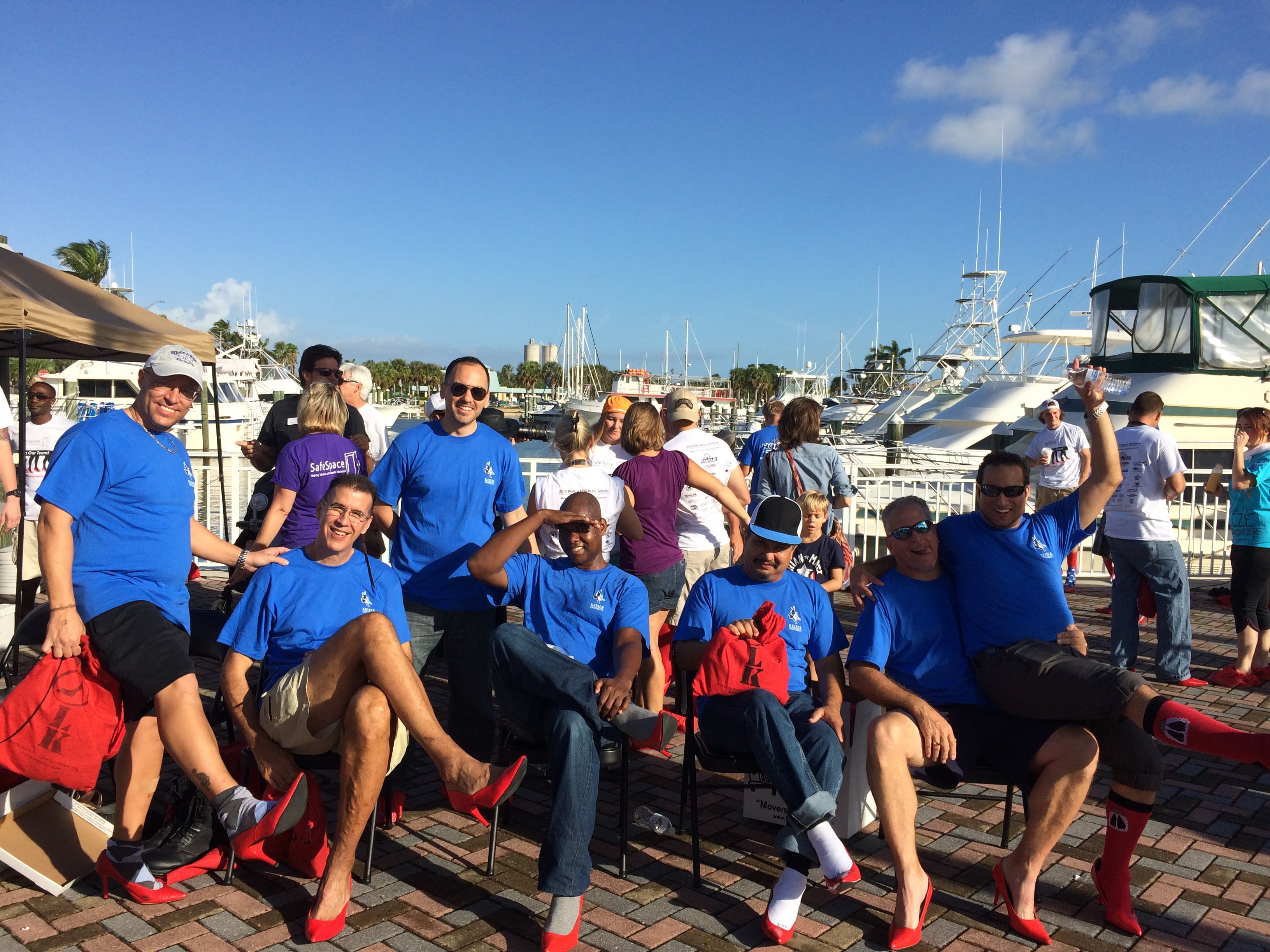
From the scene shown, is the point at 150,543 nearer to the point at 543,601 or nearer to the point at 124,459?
the point at 124,459

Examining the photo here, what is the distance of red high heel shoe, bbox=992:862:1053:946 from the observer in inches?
115

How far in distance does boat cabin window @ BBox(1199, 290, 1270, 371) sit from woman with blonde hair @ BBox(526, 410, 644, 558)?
15.0 meters

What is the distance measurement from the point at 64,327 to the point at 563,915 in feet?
15.1

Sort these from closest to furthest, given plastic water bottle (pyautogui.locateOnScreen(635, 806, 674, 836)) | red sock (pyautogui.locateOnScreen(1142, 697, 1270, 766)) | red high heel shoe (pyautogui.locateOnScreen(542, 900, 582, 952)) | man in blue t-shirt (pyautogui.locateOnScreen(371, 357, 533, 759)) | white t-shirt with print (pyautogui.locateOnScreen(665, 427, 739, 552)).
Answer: red sock (pyautogui.locateOnScreen(1142, 697, 1270, 766)) < red high heel shoe (pyautogui.locateOnScreen(542, 900, 582, 952)) < plastic water bottle (pyautogui.locateOnScreen(635, 806, 674, 836)) < man in blue t-shirt (pyautogui.locateOnScreen(371, 357, 533, 759)) < white t-shirt with print (pyautogui.locateOnScreen(665, 427, 739, 552))

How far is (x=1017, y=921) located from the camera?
9.73 feet

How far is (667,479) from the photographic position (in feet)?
15.7

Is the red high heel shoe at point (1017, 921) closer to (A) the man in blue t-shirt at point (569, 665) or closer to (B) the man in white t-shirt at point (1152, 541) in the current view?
(A) the man in blue t-shirt at point (569, 665)

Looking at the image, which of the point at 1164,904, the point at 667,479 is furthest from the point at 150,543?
the point at 1164,904

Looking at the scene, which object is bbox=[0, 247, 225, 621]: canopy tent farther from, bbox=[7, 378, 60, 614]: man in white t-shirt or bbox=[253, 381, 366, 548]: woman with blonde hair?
bbox=[253, 381, 366, 548]: woman with blonde hair

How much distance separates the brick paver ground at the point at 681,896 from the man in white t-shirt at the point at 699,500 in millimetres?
1634

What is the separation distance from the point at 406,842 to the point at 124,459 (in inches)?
70.3

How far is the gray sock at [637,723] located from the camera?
3.32 m

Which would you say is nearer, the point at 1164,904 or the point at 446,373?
the point at 1164,904

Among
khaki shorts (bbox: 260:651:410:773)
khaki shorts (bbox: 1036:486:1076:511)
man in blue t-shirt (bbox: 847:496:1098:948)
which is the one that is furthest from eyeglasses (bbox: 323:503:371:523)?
khaki shorts (bbox: 1036:486:1076:511)
